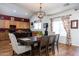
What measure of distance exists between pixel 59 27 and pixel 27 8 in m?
0.99

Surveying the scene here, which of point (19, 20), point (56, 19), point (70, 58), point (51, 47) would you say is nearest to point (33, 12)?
point (19, 20)

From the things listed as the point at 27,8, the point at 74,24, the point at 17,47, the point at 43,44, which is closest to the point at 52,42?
the point at 43,44

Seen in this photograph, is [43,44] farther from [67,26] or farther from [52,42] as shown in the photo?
[67,26]

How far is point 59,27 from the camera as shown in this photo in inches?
106

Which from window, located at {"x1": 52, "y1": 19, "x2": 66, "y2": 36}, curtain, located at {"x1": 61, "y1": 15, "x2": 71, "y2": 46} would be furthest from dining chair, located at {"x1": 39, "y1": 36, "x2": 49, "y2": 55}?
curtain, located at {"x1": 61, "y1": 15, "x2": 71, "y2": 46}

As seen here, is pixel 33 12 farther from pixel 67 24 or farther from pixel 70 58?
pixel 70 58

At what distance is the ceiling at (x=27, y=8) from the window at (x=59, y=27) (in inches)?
12.3

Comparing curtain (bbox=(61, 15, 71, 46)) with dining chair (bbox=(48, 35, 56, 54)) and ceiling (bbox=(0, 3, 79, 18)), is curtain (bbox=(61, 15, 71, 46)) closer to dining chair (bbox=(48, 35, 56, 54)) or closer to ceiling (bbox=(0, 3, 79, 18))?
ceiling (bbox=(0, 3, 79, 18))

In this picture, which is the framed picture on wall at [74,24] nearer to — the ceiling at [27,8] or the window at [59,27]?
the window at [59,27]

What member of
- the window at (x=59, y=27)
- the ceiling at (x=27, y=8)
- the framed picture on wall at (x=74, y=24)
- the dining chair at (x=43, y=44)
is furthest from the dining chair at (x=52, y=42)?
the ceiling at (x=27, y=8)

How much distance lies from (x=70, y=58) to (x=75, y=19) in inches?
48.2

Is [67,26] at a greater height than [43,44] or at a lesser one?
greater

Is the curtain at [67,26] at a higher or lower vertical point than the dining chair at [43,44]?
higher

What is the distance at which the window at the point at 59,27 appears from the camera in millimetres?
2680
